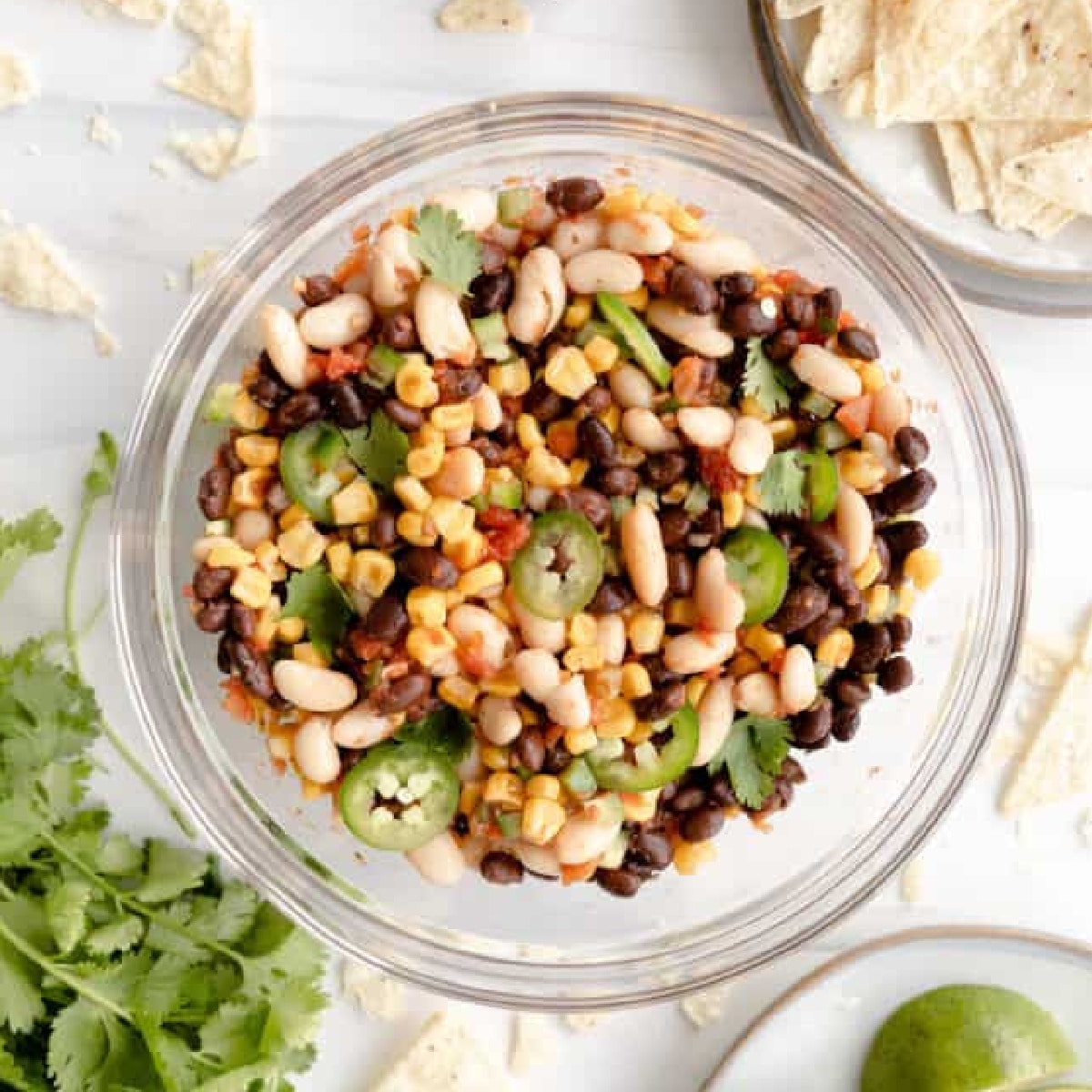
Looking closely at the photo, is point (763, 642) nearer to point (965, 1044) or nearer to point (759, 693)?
point (759, 693)

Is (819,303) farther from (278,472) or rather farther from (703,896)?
(703,896)

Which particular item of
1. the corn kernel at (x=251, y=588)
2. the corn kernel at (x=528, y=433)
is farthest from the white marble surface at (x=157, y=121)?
the corn kernel at (x=528, y=433)

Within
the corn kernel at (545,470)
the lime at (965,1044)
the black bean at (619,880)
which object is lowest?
the lime at (965,1044)

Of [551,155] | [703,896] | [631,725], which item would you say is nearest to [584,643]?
[631,725]

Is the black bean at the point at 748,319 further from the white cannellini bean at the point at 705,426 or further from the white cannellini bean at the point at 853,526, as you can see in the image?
the white cannellini bean at the point at 853,526

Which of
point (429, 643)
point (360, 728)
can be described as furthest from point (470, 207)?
point (360, 728)

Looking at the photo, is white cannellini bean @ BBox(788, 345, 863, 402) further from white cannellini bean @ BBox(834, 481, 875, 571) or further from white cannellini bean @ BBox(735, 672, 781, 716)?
white cannellini bean @ BBox(735, 672, 781, 716)
